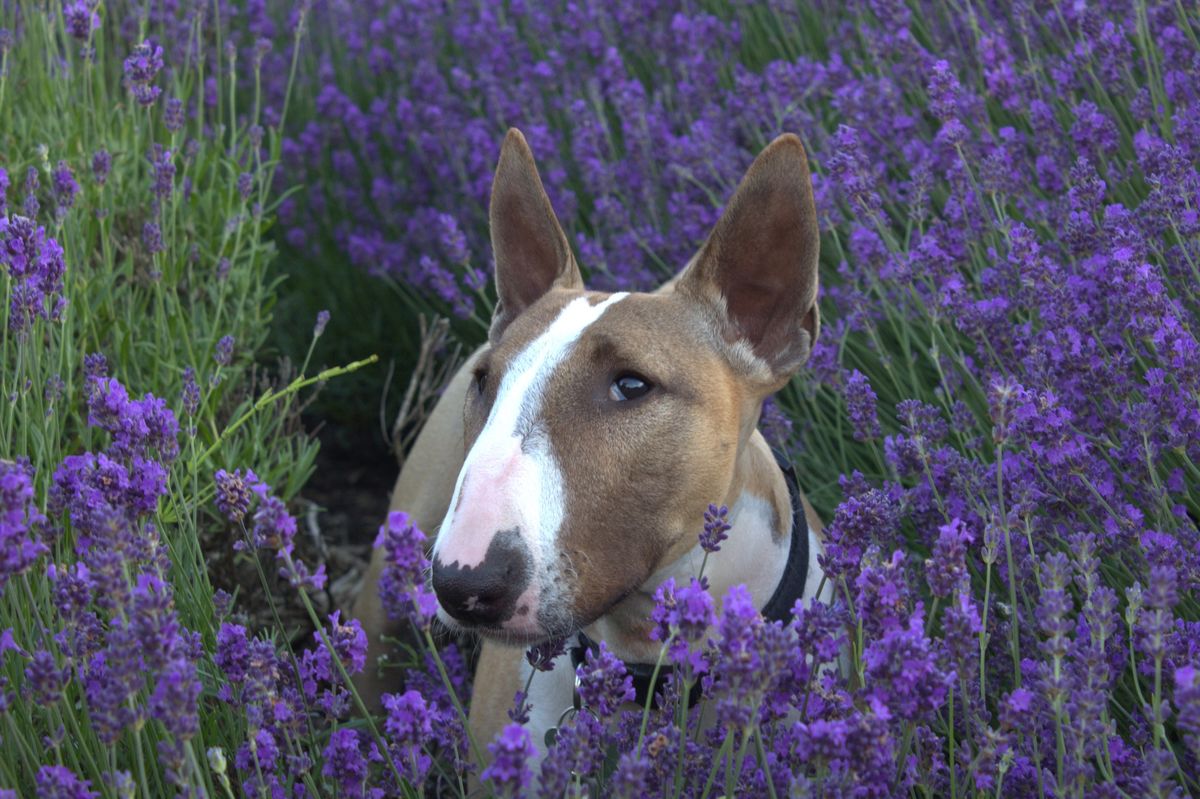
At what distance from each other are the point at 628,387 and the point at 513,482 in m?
0.33

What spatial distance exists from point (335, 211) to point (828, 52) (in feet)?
6.41

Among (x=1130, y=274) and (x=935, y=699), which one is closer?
(x=935, y=699)

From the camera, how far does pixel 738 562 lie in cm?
254

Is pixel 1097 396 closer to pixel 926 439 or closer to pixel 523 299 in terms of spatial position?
pixel 926 439

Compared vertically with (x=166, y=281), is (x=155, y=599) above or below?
above

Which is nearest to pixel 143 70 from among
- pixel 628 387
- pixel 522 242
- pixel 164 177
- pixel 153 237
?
pixel 164 177

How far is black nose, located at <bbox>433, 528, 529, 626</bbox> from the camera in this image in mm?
2027

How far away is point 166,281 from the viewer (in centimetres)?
333

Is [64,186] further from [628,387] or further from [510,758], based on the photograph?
[510,758]

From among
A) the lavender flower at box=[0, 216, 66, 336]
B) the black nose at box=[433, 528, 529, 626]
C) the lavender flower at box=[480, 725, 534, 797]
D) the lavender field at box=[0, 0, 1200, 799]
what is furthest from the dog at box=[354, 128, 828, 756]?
the lavender flower at box=[0, 216, 66, 336]

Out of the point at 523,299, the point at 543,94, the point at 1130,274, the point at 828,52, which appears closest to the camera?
the point at 1130,274

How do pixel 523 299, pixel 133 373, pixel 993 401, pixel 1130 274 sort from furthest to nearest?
pixel 133 373
pixel 523 299
pixel 1130 274
pixel 993 401

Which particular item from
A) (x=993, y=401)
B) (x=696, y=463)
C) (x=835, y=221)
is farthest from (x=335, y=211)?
(x=993, y=401)

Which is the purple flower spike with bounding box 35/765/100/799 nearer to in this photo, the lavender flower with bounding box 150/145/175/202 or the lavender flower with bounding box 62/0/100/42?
the lavender flower with bounding box 150/145/175/202
